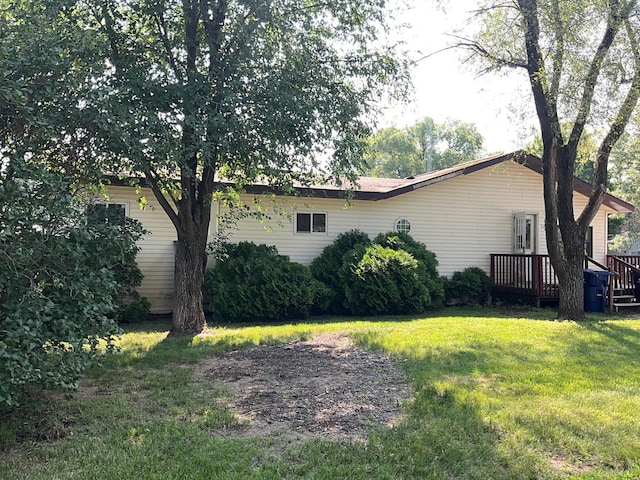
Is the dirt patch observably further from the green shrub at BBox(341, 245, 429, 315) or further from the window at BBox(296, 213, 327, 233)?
the window at BBox(296, 213, 327, 233)

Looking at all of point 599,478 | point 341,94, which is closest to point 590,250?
point 341,94

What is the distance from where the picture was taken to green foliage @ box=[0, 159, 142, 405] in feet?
10.5

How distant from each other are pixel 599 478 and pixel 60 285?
13.3 feet

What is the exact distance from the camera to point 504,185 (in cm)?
1449

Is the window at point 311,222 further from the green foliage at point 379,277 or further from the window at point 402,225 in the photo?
the window at point 402,225

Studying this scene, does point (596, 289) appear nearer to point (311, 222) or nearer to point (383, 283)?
point (383, 283)

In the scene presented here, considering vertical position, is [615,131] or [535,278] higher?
[615,131]

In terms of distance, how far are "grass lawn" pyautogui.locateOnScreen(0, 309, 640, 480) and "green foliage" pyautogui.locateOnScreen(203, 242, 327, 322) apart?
312 cm

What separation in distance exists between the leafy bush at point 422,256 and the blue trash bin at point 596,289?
3638 mm

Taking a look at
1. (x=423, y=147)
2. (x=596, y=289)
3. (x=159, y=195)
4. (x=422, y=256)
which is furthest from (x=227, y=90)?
(x=423, y=147)

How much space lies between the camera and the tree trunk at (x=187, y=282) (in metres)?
8.48

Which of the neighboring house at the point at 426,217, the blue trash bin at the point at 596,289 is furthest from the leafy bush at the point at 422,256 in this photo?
the blue trash bin at the point at 596,289

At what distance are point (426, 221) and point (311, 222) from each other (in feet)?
11.3

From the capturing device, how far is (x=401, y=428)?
13.0 ft
